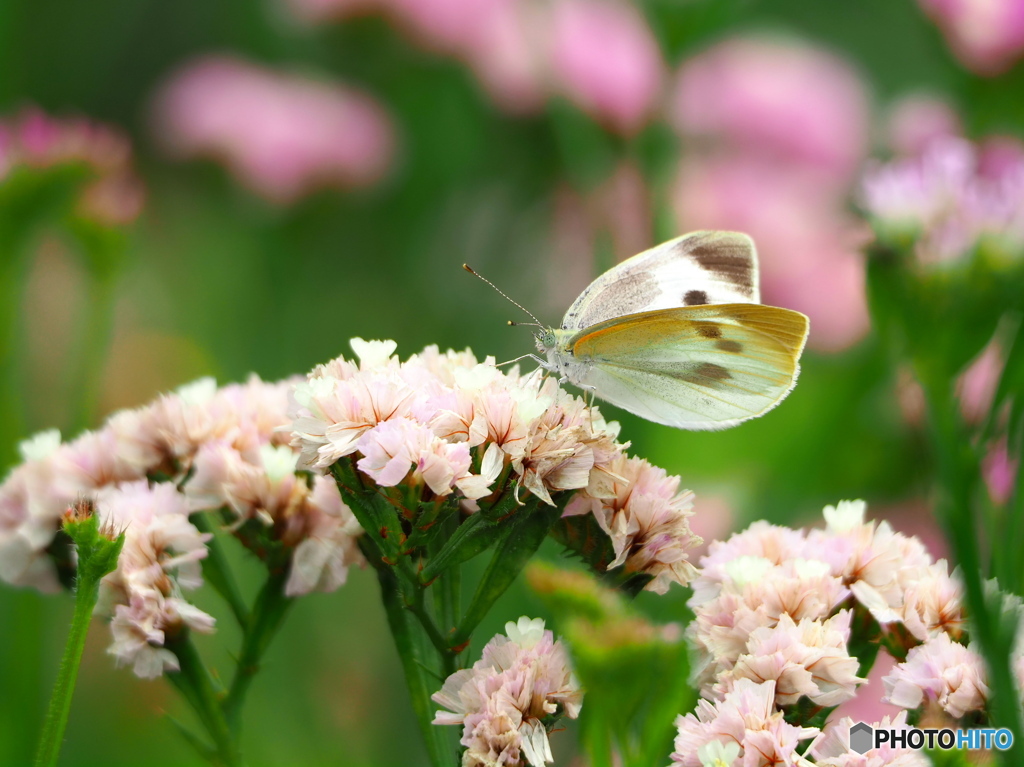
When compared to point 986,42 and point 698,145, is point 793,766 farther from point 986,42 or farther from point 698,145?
point 698,145

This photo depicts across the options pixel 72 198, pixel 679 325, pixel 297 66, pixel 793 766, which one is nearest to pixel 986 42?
pixel 679 325

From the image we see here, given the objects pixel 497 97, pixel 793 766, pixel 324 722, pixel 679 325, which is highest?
pixel 497 97

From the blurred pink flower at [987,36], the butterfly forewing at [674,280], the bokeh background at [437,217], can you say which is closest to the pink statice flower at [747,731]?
the butterfly forewing at [674,280]

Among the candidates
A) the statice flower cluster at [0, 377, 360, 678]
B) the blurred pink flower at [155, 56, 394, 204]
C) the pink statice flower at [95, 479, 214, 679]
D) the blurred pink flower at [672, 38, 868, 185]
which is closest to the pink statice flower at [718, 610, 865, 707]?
the statice flower cluster at [0, 377, 360, 678]

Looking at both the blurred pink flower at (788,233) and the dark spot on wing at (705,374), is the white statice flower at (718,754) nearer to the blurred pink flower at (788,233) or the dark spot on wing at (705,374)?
the dark spot on wing at (705,374)

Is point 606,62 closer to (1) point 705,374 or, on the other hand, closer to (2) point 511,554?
(1) point 705,374

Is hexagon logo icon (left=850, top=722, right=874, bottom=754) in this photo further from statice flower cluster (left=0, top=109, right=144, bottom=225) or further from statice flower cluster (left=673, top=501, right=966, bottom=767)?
statice flower cluster (left=0, top=109, right=144, bottom=225)
